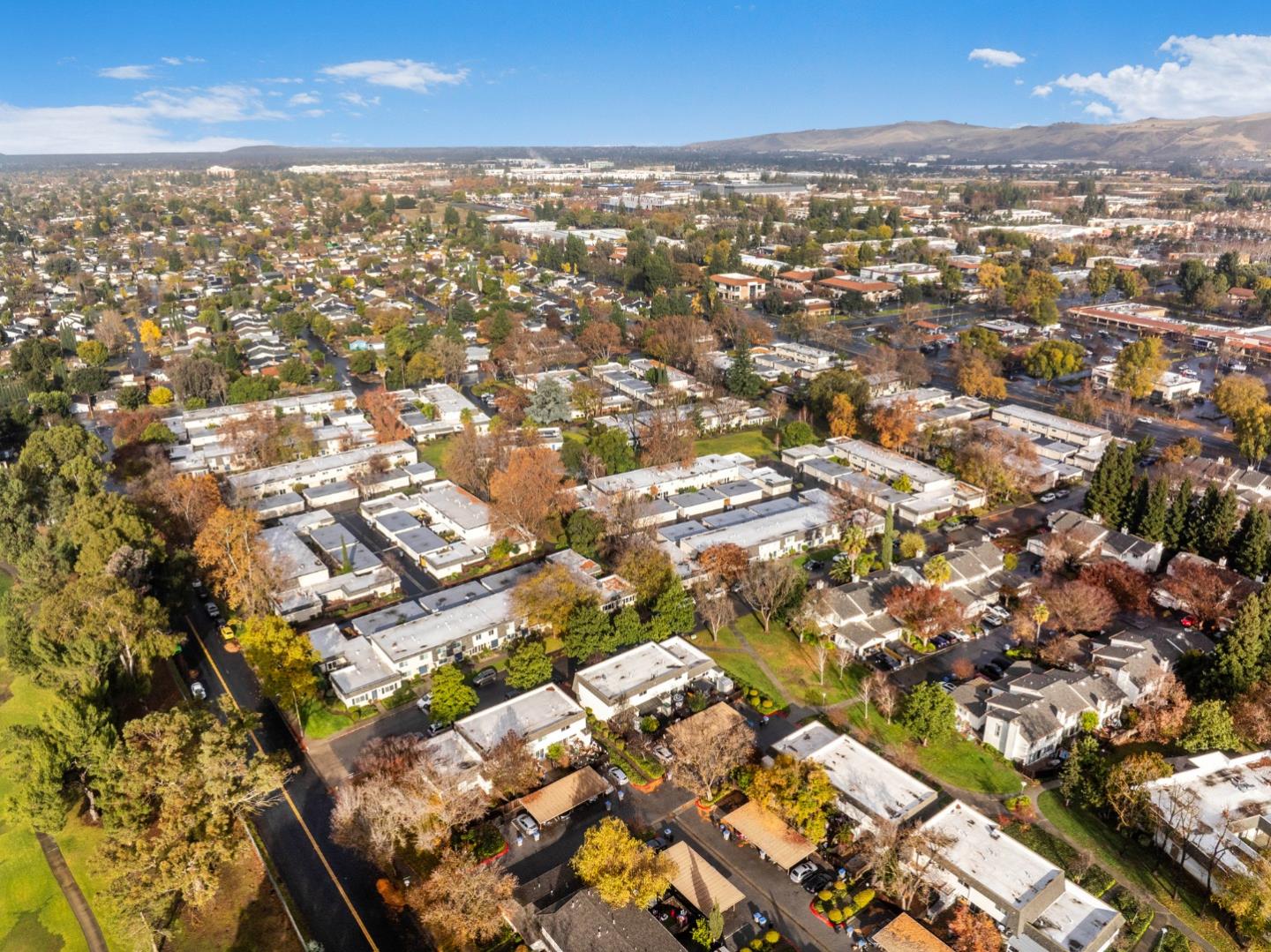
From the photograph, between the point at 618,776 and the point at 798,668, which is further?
the point at 798,668

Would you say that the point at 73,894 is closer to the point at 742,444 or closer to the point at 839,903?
the point at 839,903

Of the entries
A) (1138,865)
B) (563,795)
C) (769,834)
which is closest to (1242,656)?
(1138,865)

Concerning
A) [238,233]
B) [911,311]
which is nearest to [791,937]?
[911,311]

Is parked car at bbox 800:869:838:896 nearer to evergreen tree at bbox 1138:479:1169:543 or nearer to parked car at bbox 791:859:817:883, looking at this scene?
parked car at bbox 791:859:817:883

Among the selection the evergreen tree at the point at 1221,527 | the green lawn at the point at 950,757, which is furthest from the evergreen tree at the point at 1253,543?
the green lawn at the point at 950,757

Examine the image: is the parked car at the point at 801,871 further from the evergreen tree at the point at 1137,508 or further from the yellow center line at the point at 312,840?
the evergreen tree at the point at 1137,508

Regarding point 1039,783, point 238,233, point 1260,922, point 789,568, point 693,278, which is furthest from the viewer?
point 238,233

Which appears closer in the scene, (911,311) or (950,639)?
(950,639)

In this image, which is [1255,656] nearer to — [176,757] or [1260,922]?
[1260,922]
